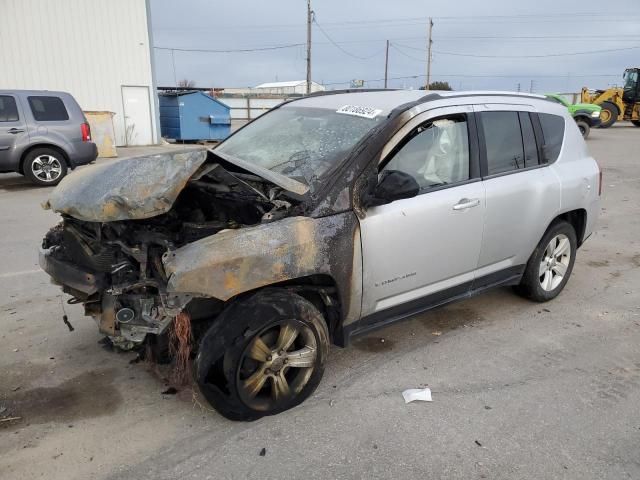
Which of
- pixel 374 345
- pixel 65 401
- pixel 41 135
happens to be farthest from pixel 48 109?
pixel 374 345

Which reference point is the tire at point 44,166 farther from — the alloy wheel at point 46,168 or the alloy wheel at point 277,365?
the alloy wheel at point 277,365

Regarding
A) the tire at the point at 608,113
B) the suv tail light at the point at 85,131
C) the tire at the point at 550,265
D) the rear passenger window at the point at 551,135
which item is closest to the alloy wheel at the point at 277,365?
the tire at the point at 550,265

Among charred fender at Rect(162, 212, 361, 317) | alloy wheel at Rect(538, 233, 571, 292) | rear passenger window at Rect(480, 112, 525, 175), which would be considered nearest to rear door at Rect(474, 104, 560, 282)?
rear passenger window at Rect(480, 112, 525, 175)

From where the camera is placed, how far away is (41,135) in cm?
1002

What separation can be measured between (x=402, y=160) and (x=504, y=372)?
1591mm

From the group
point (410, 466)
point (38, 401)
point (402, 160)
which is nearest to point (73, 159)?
point (38, 401)

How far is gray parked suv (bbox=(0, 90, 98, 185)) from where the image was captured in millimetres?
9766

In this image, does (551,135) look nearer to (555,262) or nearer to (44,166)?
(555,262)

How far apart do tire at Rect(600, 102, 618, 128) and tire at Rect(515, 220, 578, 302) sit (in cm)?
2637

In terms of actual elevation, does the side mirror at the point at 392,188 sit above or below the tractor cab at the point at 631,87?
below

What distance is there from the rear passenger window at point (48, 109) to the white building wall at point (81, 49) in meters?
8.16

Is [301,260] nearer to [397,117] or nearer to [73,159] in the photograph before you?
[397,117]

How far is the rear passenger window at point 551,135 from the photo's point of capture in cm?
425

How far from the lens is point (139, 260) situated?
2.66m
